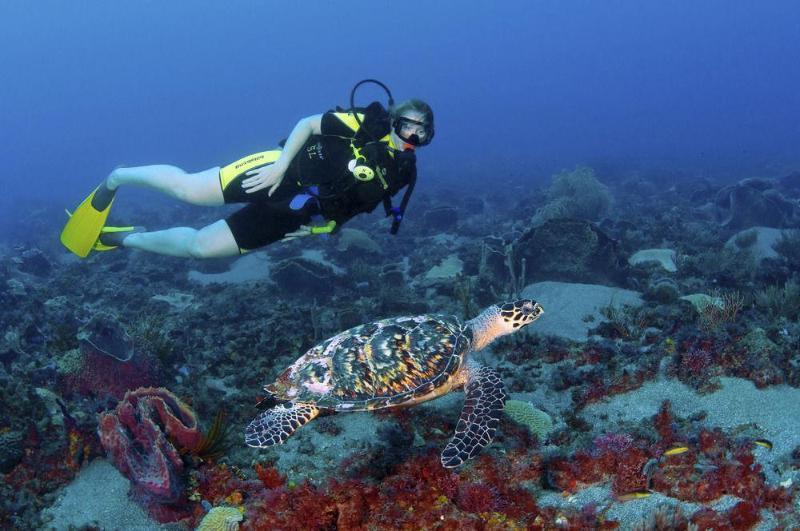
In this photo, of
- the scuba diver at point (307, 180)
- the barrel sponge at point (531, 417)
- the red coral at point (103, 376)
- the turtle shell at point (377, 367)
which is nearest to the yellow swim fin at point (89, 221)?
the scuba diver at point (307, 180)

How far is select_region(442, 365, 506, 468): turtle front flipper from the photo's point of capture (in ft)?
12.4

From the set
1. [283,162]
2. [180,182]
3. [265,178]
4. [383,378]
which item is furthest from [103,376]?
[383,378]

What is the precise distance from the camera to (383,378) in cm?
452

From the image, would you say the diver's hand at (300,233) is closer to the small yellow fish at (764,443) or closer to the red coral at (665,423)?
the red coral at (665,423)

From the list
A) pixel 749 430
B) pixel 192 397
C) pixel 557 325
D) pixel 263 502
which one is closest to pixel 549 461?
pixel 749 430

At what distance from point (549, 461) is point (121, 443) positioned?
3.60 m

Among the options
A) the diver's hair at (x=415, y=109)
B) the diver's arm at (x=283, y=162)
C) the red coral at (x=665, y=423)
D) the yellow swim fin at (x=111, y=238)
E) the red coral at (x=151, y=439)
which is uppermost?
the diver's hair at (x=415, y=109)

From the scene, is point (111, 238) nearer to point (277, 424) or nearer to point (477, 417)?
point (277, 424)

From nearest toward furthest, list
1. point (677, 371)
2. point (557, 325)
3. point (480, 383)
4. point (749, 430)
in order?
point (749, 430), point (480, 383), point (677, 371), point (557, 325)

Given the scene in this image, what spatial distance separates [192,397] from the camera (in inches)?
208

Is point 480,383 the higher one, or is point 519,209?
point 480,383

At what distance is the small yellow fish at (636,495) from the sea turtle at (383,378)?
1.09 meters

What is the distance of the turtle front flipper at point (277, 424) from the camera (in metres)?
4.16

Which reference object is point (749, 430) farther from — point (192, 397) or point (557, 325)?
point (192, 397)
